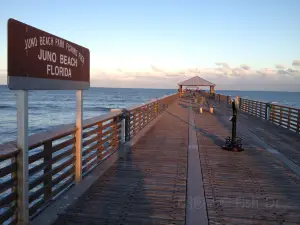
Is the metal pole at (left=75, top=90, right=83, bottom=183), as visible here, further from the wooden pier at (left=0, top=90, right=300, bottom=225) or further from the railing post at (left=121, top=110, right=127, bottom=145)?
the railing post at (left=121, top=110, right=127, bottom=145)

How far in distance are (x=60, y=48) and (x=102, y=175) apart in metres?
2.43

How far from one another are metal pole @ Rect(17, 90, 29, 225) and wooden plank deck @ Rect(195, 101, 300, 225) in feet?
6.88

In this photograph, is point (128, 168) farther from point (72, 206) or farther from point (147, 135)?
point (147, 135)

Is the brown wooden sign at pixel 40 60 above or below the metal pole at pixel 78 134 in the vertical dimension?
above

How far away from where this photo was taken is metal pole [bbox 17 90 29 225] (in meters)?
3.07

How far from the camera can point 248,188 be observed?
4.86 meters

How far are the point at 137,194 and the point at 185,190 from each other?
2.48 feet

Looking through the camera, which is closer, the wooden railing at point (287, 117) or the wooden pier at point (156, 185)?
the wooden pier at point (156, 185)

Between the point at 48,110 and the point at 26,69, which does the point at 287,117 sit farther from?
the point at 48,110

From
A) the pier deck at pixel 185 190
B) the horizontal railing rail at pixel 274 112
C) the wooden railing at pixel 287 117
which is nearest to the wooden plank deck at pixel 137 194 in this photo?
the pier deck at pixel 185 190

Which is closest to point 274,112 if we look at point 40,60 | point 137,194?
point 137,194

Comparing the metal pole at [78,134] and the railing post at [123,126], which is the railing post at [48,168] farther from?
the railing post at [123,126]

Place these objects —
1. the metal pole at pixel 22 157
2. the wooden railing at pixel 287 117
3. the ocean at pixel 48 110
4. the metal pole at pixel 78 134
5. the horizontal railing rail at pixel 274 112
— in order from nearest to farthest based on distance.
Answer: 1. the metal pole at pixel 22 157
2. the metal pole at pixel 78 134
3. the wooden railing at pixel 287 117
4. the horizontal railing rail at pixel 274 112
5. the ocean at pixel 48 110

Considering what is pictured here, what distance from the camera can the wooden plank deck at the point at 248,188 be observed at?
381 centimetres
